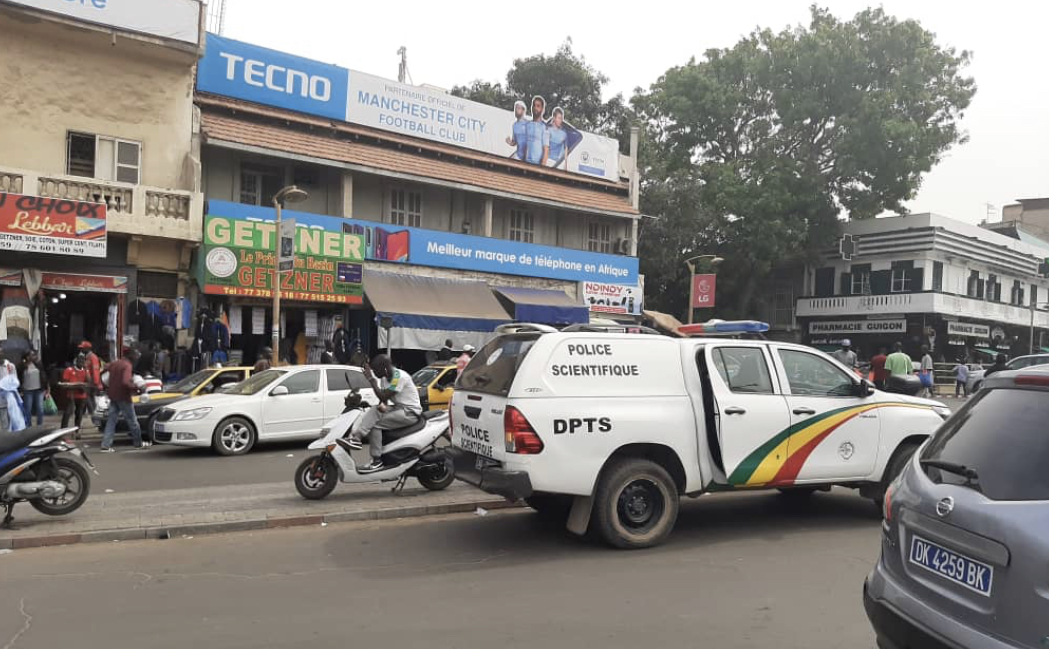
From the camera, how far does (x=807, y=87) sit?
37.8m

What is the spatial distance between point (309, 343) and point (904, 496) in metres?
19.2

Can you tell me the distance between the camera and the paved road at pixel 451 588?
14.8 feet

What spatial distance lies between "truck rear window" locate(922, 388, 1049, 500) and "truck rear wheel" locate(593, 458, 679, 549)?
118 inches

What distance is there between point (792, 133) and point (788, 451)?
35434 millimetres

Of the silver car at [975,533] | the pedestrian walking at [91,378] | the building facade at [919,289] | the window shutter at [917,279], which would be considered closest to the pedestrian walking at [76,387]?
the pedestrian walking at [91,378]

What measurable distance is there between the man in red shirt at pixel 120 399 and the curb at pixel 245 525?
5975 mm

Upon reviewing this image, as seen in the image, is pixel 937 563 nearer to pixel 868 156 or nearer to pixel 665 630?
pixel 665 630

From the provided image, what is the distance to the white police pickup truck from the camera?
618 centimetres

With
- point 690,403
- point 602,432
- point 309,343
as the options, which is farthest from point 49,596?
point 309,343

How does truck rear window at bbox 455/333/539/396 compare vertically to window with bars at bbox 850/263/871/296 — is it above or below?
below

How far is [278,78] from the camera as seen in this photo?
21.5m

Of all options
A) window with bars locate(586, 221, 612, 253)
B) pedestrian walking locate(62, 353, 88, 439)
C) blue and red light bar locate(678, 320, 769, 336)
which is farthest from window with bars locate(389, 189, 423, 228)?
blue and red light bar locate(678, 320, 769, 336)

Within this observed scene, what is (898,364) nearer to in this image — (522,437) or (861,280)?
(522,437)

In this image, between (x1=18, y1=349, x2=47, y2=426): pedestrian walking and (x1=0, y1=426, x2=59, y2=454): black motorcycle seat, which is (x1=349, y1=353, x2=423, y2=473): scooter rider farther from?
(x1=18, y1=349, x2=47, y2=426): pedestrian walking
